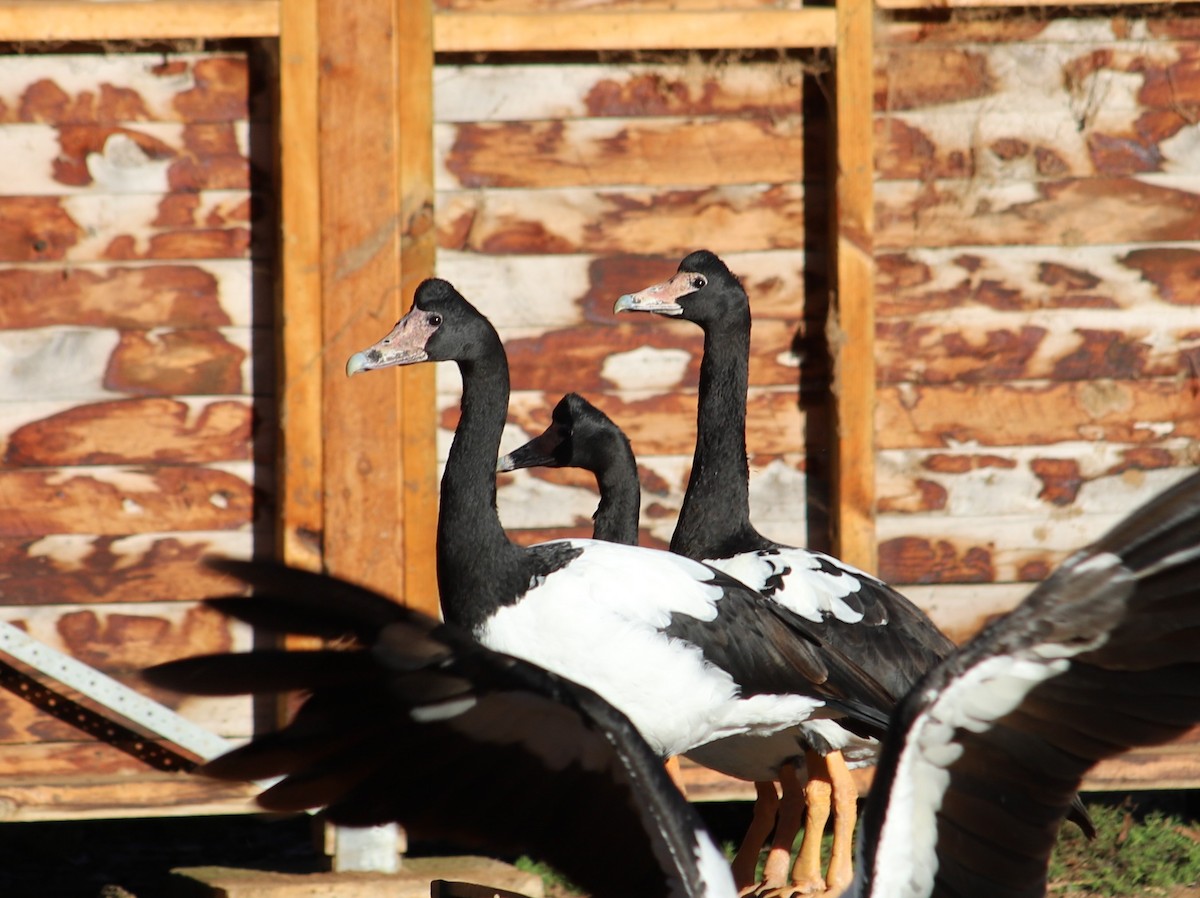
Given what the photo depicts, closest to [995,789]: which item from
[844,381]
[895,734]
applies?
[895,734]

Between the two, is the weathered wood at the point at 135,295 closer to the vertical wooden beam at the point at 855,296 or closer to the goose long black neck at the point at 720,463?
the goose long black neck at the point at 720,463

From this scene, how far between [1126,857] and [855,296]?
83.7 inches

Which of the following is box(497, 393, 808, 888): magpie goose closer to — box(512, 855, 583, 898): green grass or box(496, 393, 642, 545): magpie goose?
box(496, 393, 642, 545): magpie goose

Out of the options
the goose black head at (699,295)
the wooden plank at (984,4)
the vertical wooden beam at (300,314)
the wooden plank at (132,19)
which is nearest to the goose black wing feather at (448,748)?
the goose black head at (699,295)

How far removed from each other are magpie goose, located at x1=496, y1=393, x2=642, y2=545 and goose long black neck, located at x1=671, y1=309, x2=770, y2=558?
0.54ft

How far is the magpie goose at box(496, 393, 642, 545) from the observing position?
4.67 metres

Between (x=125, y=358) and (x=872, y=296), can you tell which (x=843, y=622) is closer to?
(x=872, y=296)

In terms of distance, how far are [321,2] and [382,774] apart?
10.6ft

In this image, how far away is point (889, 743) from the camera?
2.56 metres

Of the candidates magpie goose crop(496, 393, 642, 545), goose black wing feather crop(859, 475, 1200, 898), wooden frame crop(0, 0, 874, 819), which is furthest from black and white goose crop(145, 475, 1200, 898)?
wooden frame crop(0, 0, 874, 819)

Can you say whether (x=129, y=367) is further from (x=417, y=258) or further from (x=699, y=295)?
(x=699, y=295)

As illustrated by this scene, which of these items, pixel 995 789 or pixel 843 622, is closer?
pixel 995 789

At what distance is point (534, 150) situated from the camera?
5.34 metres

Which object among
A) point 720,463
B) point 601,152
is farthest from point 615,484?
point 601,152
